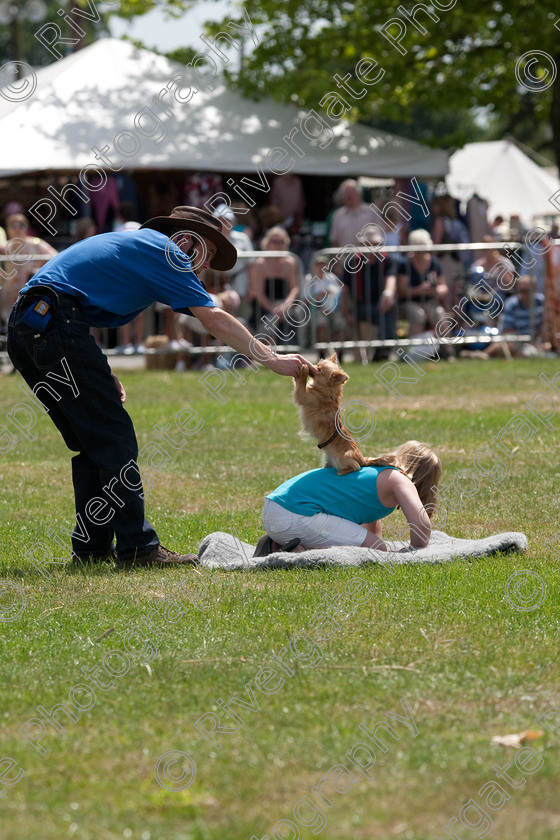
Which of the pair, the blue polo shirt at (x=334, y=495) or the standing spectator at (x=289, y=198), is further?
the standing spectator at (x=289, y=198)

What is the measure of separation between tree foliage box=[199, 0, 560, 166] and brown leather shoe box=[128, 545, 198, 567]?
53.1ft

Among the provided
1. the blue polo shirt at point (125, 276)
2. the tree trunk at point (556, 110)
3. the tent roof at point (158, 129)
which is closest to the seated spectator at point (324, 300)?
the tent roof at point (158, 129)

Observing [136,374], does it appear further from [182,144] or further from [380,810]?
[380,810]

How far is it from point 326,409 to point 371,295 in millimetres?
10709

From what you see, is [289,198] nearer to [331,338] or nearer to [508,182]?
[331,338]

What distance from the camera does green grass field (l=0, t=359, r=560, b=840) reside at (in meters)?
3.26

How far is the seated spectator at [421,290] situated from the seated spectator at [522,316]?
1098 millimetres

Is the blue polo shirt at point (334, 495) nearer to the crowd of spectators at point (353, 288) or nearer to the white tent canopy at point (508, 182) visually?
the crowd of spectators at point (353, 288)

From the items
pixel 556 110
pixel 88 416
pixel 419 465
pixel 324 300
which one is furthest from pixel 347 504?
pixel 556 110

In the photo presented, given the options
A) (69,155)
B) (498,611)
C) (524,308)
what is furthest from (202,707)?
(69,155)

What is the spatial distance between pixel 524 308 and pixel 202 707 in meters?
14.0

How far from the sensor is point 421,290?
16.4 meters

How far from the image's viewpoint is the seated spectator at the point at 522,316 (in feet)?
56.2

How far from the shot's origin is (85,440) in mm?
6047
